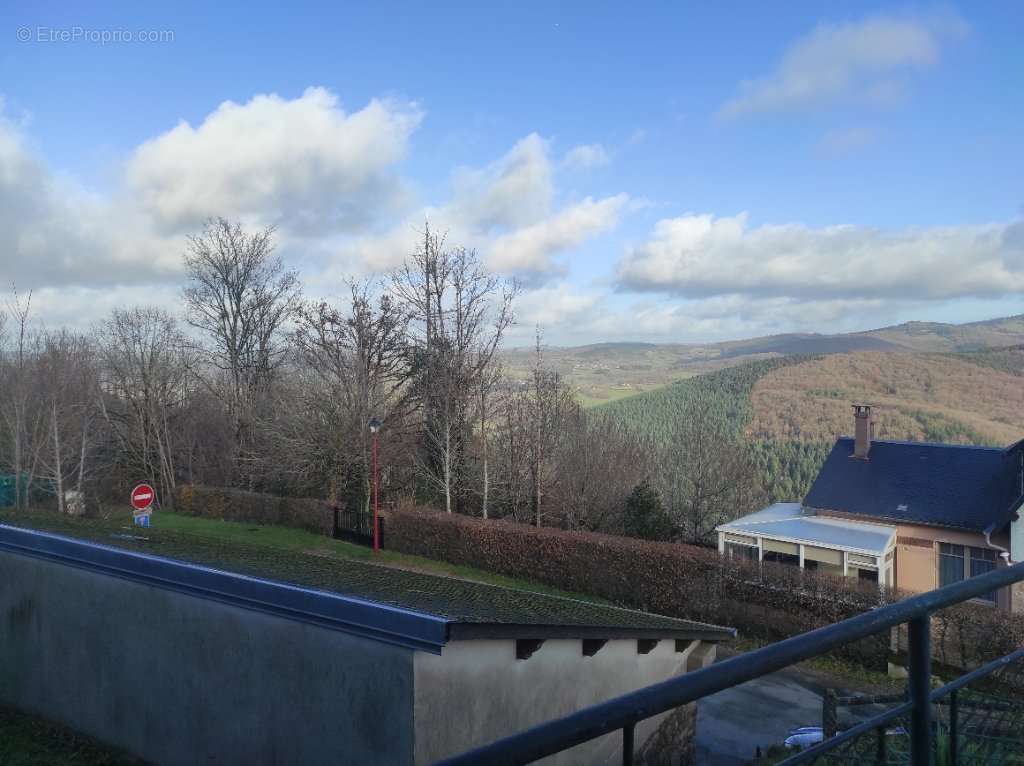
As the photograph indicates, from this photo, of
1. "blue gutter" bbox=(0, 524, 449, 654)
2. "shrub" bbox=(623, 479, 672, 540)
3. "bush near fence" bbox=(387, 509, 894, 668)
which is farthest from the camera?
"shrub" bbox=(623, 479, 672, 540)

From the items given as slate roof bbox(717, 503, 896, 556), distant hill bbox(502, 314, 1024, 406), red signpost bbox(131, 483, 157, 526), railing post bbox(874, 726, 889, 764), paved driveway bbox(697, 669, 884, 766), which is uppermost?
distant hill bbox(502, 314, 1024, 406)

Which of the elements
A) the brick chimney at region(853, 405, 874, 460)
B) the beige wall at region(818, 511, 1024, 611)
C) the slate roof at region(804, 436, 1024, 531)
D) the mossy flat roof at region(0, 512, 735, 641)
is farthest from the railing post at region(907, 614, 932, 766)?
the brick chimney at region(853, 405, 874, 460)

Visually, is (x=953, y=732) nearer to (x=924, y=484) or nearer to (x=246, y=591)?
(x=246, y=591)

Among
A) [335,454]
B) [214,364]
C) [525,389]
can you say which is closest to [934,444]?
[525,389]

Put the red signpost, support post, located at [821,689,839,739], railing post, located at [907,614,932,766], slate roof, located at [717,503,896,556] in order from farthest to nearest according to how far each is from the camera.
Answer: the red signpost < slate roof, located at [717,503,896,556] < support post, located at [821,689,839,739] < railing post, located at [907,614,932,766]

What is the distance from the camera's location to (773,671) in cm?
128

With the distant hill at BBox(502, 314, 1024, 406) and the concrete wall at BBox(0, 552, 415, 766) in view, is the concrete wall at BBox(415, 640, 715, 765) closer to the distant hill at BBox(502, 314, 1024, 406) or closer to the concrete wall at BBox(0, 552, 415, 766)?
the concrete wall at BBox(0, 552, 415, 766)

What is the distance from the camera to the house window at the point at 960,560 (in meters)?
18.3

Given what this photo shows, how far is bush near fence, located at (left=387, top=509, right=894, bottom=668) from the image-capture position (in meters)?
14.2

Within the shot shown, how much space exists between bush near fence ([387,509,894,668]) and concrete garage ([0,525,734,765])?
7.31 meters

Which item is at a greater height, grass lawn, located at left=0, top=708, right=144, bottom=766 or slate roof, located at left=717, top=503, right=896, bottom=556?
grass lawn, located at left=0, top=708, right=144, bottom=766

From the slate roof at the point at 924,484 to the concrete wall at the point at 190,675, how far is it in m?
17.8

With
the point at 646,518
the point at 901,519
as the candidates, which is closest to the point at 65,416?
the point at 646,518

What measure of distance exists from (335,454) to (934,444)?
19995 mm
